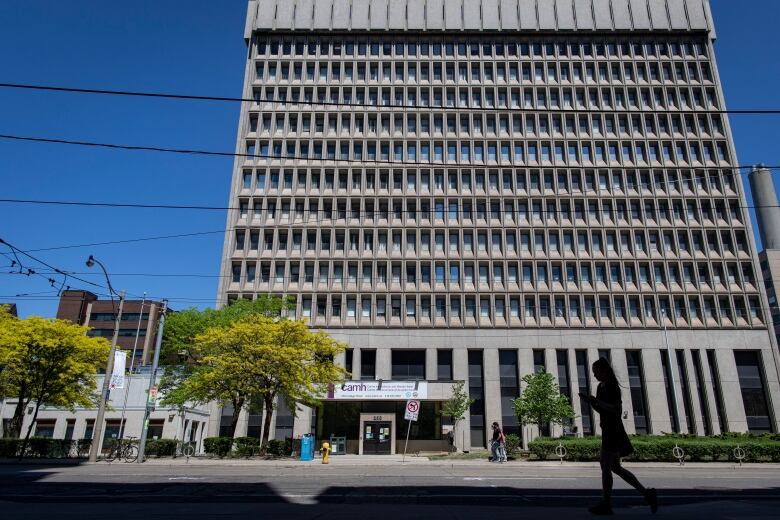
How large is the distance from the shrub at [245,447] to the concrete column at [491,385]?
72.6 feet

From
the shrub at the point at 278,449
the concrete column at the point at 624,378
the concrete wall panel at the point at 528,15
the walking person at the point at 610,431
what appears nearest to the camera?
the walking person at the point at 610,431

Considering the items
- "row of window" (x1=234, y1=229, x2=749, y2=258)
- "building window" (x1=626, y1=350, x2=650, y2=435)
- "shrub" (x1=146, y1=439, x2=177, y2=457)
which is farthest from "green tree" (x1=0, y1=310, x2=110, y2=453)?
"building window" (x1=626, y1=350, x2=650, y2=435)

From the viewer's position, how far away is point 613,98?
55438 mm

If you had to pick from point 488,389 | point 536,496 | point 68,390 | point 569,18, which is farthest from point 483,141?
point 536,496

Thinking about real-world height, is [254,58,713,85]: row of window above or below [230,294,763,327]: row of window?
above

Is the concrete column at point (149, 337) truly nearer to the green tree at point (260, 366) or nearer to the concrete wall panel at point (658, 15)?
the green tree at point (260, 366)

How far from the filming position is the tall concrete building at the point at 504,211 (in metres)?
47.1

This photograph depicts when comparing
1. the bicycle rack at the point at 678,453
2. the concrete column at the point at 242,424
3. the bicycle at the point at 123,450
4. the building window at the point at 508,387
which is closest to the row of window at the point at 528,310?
the building window at the point at 508,387

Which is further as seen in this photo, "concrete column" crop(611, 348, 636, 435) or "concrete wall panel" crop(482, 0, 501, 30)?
"concrete wall panel" crop(482, 0, 501, 30)

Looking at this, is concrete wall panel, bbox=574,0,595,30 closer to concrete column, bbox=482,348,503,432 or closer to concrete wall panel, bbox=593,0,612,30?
concrete wall panel, bbox=593,0,612,30

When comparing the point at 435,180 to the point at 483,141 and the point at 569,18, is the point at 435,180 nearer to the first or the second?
the point at 483,141

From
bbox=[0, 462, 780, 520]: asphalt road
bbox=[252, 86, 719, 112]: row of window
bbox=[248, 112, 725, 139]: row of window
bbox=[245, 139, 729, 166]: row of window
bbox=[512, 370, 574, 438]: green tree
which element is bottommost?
bbox=[0, 462, 780, 520]: asphalt road

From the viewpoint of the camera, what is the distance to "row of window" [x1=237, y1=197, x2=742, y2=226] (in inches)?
2034

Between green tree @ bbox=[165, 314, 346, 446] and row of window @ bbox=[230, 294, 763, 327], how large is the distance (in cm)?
1610
